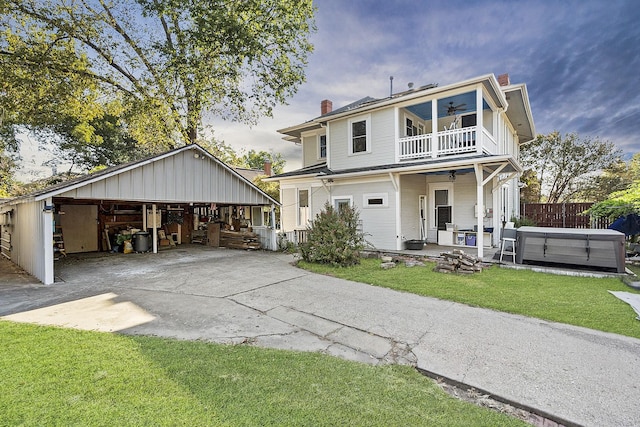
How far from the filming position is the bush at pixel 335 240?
356 inches

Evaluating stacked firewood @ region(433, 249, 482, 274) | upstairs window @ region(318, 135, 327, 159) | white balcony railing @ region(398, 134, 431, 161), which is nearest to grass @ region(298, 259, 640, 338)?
stacked firewood @ region(433, 249, 482, 274)

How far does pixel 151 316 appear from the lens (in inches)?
193

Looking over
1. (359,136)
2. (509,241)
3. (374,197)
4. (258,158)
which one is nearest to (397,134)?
(359,136)

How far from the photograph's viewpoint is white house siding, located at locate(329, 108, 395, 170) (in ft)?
38.1

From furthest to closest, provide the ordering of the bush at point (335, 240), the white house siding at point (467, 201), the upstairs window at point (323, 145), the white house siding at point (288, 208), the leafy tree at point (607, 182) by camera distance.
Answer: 1. the leafy tree at point (607, 182)
2. the upstairs window at point (323, 145)
3. the white house siding at point (288, 208)
4. the white house siding at point (467, 201)
5. the bush at point (335, 240)

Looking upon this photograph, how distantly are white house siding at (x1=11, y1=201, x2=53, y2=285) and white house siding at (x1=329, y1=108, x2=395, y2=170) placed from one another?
10.00 meters

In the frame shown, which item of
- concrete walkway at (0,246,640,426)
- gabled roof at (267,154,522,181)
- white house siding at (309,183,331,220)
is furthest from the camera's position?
white house siding at (309,183,331,220)

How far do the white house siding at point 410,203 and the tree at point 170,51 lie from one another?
794 cm

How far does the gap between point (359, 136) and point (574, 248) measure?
817 cm

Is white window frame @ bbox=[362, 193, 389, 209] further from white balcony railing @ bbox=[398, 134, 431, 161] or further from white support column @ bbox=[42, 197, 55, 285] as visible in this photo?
white support column @ bbox=[42, 197, 55, 285]

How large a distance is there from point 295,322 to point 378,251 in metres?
6.90

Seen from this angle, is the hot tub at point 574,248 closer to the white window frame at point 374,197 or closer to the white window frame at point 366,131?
the white window frame at point 374,197

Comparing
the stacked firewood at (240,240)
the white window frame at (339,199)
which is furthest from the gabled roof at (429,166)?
the stacked firewood at (240,240)

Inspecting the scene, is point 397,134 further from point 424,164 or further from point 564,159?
point 564,159
